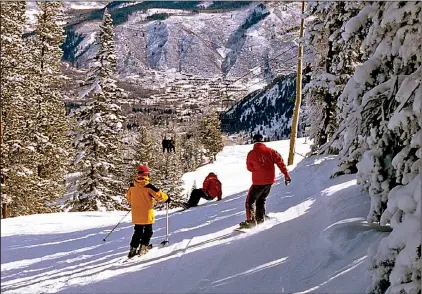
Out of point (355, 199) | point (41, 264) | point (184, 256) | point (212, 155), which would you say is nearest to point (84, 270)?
point (41, 264)

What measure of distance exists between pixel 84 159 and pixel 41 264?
15851 millimetres

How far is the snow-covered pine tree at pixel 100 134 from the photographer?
23.8 m

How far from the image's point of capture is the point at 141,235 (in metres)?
8.52

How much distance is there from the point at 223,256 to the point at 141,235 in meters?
1.84

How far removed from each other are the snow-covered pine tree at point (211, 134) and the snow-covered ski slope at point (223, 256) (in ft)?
181

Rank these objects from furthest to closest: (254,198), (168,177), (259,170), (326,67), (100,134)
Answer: (168,177) → (100,134) → (326,67) → (254,198) → (259,170)

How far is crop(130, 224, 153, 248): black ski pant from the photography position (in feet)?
27.8

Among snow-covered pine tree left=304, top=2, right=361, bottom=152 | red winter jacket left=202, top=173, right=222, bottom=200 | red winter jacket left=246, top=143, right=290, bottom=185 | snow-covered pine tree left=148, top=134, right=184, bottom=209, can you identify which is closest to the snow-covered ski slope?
red winter jacket left=246, top=143, right=290, bottom=185

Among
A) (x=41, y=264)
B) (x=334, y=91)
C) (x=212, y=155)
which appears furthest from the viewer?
(x=212, y=155)

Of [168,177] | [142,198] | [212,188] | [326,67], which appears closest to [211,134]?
[168,177]

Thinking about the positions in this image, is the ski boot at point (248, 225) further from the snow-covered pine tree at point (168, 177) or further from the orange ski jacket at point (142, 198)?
the snow-covered pine tree at point (168, 177)

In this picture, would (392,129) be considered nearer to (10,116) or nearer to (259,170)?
(259,170)

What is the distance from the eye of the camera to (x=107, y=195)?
23.9 meters

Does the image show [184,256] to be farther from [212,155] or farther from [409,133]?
[212,155]
